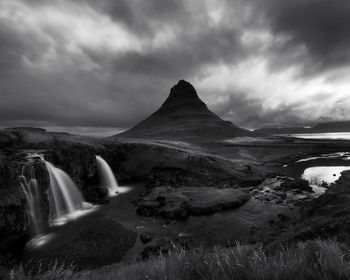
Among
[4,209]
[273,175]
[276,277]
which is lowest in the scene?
[273,175]

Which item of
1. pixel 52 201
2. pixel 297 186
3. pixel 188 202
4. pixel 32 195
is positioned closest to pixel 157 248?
pixel 188 202

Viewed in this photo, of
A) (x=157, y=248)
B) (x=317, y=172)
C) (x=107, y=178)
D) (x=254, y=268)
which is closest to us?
(x=254, y=268)

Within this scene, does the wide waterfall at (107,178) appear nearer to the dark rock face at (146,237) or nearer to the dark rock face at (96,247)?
the dark rock face at (96,247)

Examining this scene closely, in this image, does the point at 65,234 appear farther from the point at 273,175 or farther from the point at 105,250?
the point at 273,175

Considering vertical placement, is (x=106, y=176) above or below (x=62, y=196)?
below

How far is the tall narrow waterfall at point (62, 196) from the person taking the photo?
26728mm

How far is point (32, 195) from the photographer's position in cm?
2356

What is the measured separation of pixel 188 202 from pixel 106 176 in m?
22.1

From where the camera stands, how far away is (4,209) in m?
18.3

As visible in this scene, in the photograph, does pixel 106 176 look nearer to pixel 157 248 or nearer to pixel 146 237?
pixel 146 237

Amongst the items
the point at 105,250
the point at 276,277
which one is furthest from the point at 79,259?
the point at 276,277

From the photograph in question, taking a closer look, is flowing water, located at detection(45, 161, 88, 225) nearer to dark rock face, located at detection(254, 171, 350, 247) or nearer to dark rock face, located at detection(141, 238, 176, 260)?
dark rock face, located at detection(141, 238, 176, 260)

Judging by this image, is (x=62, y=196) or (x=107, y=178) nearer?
(x=62, y=196)

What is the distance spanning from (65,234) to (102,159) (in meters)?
25.2
